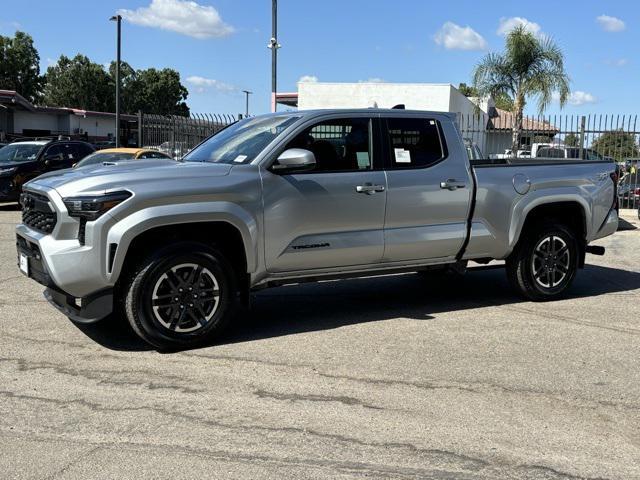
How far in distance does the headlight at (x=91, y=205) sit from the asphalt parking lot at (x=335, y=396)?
115 cm

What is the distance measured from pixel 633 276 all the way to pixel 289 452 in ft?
23.8

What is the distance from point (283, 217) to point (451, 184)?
1837 mm

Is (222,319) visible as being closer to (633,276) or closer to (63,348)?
(63,348)

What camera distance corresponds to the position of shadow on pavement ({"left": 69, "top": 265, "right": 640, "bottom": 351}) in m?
5.90

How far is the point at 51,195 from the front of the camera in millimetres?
4996

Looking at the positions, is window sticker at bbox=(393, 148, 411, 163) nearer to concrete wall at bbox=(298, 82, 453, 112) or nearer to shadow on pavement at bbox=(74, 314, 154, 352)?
shadow on pavement at bbox=(74, 314, 154, 352)

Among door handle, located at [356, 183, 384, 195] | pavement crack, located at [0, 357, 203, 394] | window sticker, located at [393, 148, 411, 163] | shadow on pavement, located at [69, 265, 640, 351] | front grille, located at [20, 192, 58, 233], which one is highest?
window sticker, located at [393, 148, 411, 163]

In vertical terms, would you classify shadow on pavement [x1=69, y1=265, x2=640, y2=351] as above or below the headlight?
below

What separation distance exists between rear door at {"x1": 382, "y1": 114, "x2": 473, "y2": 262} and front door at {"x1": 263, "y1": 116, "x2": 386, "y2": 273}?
0.17 metres

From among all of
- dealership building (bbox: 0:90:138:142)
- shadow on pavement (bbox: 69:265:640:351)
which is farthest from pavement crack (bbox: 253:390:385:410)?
dealership building (bbox: 0:90:138:142)

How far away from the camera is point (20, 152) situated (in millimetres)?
16734

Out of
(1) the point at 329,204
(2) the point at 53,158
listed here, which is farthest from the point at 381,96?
(1) the point at 329,204

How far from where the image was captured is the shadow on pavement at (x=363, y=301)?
590 centimetres

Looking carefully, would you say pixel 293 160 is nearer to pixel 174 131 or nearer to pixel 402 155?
pixel 402 155
